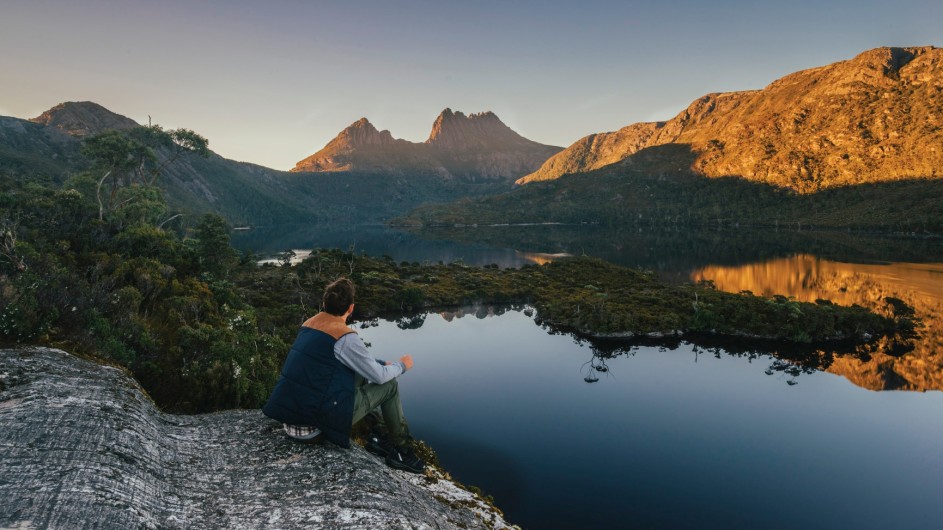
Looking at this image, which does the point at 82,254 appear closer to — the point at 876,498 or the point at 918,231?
the point at 876,498

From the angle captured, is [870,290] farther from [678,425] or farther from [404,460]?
[404,460]

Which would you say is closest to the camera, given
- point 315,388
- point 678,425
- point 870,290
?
point 315,388

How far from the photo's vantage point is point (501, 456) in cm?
2202

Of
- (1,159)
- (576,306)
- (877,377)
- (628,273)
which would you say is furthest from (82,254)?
→ (1,159)

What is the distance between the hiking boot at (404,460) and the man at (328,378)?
1.54 m

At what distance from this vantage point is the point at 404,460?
8633mm

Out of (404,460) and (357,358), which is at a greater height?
(357,358)

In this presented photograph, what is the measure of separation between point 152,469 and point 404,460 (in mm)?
4268

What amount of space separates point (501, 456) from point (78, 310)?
18303 mm

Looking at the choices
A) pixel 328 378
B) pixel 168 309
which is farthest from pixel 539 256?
pixel 328 378

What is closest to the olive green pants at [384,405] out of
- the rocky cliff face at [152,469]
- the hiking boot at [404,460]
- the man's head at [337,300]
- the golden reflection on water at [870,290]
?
the hiking boot at [404,460]

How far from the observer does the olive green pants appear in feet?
23.4

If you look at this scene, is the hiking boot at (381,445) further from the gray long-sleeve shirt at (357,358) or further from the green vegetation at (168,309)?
the green vegetation at (168,309)

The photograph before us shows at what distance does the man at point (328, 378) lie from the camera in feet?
21.8
